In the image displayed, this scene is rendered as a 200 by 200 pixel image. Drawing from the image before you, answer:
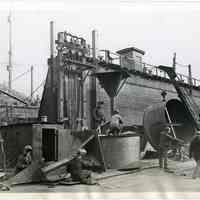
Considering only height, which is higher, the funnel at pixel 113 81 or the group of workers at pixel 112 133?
the funnel at pixel 113 81

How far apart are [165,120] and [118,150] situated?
1772 millimetres

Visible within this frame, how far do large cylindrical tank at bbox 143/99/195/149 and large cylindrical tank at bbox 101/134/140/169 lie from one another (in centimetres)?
91

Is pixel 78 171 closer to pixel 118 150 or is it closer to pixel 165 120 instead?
pixel 118 150

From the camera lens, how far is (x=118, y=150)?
24.1 feet

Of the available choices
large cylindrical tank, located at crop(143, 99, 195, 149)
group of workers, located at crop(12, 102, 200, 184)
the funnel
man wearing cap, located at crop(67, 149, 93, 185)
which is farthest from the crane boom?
man wearing cap, located at crop(67, 149, 93, 185)

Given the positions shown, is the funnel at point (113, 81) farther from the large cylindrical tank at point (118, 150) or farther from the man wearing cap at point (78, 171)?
the man wearing cap at point (78, 171)

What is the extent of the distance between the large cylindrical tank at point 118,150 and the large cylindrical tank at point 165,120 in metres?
0.91

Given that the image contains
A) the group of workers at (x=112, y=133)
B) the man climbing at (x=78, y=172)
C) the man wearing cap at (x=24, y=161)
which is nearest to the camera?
the man climbing at (x=78, y=172)

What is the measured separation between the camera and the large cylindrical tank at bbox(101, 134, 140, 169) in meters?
7.30

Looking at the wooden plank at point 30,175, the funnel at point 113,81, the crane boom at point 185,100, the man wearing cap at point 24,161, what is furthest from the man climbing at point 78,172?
the crane boom at point 185,100

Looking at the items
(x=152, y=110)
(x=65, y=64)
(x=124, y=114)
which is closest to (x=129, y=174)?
(x=152, y=110)

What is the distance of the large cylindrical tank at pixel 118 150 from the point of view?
730cm

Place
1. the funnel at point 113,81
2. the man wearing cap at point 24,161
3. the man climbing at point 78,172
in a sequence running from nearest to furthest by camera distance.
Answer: the man climbing at point 78,172 → the man wearing cap at point 24,161 → the funnel at point 113,81

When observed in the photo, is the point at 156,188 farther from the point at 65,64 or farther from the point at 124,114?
the point at 65,64
